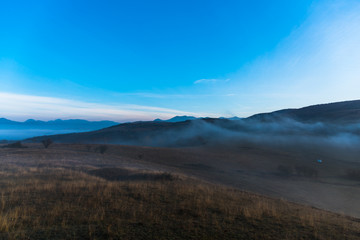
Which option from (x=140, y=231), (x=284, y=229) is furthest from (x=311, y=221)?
(x=140, y=231)

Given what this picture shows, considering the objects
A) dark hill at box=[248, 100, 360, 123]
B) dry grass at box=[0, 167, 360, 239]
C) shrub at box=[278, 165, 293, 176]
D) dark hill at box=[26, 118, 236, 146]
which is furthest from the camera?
dark hill at box=[26, 118, 236, 146]

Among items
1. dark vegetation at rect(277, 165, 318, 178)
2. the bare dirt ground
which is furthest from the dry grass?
dark vegetation at rect(277, 165, 318, 178)

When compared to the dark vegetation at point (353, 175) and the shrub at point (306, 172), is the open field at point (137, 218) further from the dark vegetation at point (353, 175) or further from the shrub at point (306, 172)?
the dark vegetation at point (353, 175)

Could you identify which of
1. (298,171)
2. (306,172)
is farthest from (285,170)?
(306,172)

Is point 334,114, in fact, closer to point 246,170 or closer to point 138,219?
point 246,170

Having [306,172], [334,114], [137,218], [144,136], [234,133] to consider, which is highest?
[334,114]

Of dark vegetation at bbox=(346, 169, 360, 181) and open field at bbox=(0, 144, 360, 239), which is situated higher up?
open field at bbox=(0, 144, 360, 239)

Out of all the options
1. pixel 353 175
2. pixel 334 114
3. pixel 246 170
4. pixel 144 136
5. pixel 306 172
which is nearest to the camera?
pixel 353 175

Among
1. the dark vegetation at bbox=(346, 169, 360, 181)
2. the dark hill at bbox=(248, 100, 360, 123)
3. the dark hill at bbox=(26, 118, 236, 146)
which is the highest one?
the dark hill at bbox=(248, 100, 360, 123)

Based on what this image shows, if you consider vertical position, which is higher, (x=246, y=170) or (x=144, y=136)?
(x=144, y=136)

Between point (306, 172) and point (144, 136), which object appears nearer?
point (306, 172)

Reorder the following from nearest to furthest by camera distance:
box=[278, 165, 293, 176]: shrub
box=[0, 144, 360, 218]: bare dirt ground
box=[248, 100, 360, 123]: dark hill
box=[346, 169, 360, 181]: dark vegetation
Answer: box=[0, 144, 360, 218]: bare dirt ground < box=[346, 169, 360, 181]: dark vegetation < box=[278, 165, 293, 176]: shrub < box=[248, 100, 360, 123]: dark hill

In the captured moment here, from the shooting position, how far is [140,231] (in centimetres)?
495

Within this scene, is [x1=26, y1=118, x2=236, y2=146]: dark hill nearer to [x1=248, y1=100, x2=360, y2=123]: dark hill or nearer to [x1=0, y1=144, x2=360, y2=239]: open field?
[x1=248, y1=100, x2=360, y2=123]: dark hill
